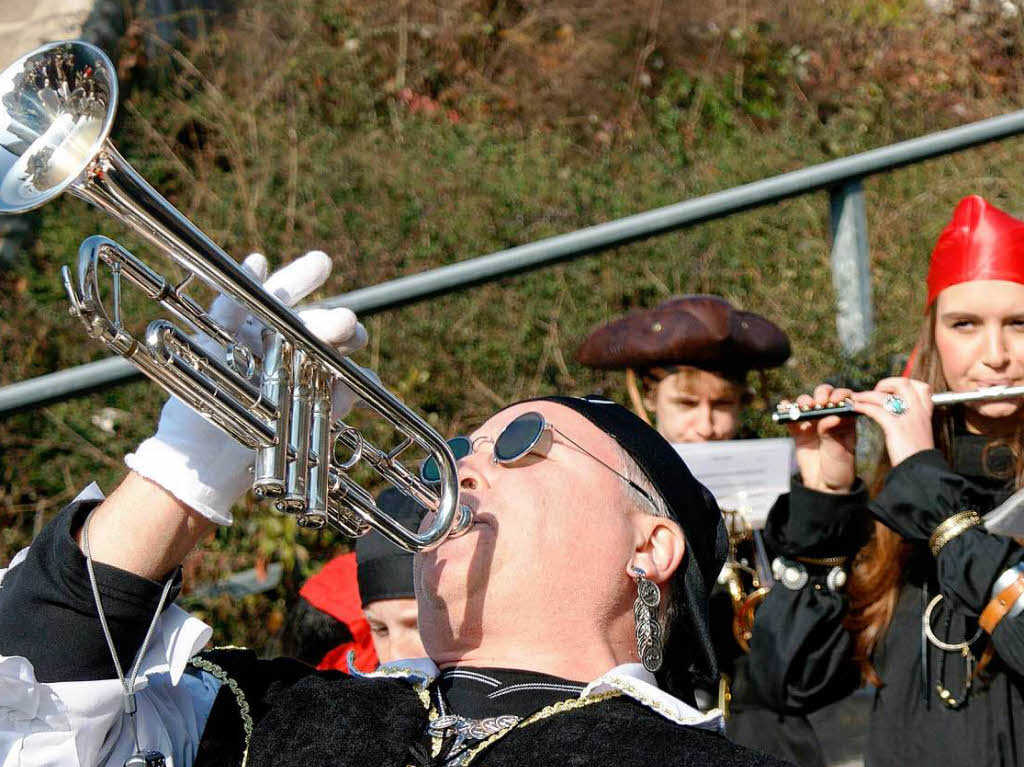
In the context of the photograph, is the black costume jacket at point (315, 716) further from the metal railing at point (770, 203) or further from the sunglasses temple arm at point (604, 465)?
the metal railing at point (770, 203)

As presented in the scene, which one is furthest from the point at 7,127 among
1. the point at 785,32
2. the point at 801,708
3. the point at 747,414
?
the point at 785,32

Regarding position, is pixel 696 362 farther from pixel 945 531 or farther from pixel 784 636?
pixel 945 531

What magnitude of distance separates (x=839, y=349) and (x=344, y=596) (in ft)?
5.57

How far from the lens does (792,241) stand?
613 cm

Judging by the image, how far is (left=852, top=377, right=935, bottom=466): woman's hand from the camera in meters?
2.99

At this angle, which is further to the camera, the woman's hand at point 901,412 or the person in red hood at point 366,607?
the person in red hood at point 366,607

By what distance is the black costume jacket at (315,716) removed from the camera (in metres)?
2.00

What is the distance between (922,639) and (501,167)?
4256mm

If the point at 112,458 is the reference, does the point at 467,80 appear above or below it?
above

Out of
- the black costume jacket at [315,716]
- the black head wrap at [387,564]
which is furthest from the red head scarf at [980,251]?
the black costume jacket at [315,716]

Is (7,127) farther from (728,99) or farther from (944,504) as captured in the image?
(728,99)

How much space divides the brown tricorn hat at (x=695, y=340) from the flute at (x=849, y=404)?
→ 1.78 ft

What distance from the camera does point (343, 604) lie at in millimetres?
3521

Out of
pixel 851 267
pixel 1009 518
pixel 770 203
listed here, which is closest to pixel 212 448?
pixel 1009 518
